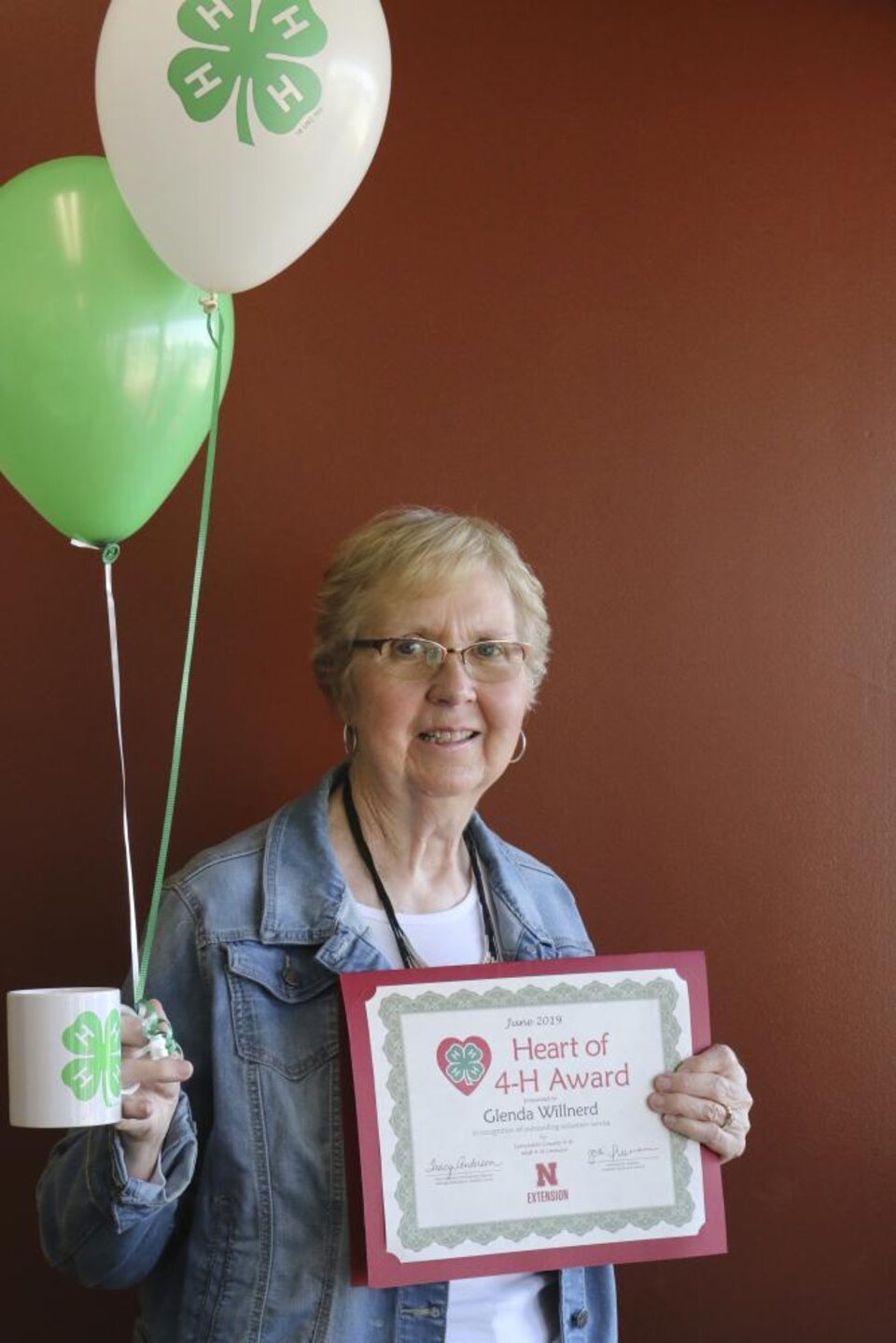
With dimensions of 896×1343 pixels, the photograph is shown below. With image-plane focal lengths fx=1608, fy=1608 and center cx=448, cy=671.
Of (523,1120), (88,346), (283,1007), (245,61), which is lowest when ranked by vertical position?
(523,1120)

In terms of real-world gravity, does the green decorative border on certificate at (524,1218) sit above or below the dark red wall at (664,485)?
below

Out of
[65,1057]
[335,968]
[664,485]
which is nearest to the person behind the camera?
[65,1057]

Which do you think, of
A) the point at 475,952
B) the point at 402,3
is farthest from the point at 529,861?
the point at 402,3

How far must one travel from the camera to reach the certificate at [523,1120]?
73.2 inches

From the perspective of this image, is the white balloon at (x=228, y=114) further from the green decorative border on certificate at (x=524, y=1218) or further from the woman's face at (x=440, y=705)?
the green decorative border on certificate at (x=524, y=1218)

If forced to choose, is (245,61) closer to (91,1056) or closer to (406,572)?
(406,572)

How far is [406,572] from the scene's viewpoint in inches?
83.8

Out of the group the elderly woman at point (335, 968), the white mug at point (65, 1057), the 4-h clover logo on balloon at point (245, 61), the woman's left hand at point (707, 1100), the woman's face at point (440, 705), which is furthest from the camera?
the woman's face at point (440, 705)

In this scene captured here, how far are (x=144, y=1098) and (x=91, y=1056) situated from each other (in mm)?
144

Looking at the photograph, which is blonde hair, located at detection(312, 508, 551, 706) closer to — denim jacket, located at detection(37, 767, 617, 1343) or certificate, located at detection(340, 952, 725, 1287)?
denim jacket, located at detection(37, 767, 617, 1343)

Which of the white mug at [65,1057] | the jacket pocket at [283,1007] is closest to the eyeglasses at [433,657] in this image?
the jacket pocket at [283,1007]

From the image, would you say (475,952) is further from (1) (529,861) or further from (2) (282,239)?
(2) (282,239)

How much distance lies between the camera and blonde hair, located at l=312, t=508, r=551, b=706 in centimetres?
213
